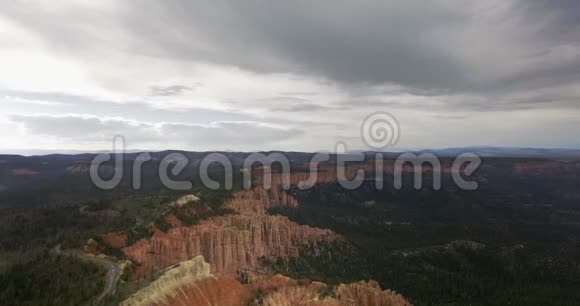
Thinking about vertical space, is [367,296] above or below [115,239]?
below

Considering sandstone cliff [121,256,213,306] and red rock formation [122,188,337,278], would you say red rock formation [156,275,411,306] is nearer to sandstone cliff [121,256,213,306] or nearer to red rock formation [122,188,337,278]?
sandstone cliff [121,256,213,306]

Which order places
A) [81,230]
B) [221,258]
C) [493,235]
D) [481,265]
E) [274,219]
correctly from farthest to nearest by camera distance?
[493,235]
[481,265]
[274,219]
[81,230]
[221,258]

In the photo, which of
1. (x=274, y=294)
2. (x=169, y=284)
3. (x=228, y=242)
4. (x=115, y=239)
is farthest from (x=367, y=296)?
(x=115, y=239)

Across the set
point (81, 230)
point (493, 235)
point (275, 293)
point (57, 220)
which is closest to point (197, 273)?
point (275, 293)

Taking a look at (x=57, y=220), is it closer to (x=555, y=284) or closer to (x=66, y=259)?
(x=66, y=259)

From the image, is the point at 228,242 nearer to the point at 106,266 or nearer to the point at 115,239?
the point at 115,239

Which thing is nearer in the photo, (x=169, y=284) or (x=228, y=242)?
(x=169, y=284)

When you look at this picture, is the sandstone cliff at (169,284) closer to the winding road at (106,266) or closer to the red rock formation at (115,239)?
the winding road at (106,266)

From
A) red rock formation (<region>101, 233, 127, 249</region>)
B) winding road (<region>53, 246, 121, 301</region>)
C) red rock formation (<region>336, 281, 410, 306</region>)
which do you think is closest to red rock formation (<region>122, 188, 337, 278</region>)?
red rock formation (<region>101, 233, 127, 249</region>)

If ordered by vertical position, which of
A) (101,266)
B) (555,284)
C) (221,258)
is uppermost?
(101,266)

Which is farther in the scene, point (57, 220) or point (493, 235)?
point (493, 235)

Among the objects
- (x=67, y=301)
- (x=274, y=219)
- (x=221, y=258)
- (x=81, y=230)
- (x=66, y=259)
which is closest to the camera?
(x=67, y=301)
